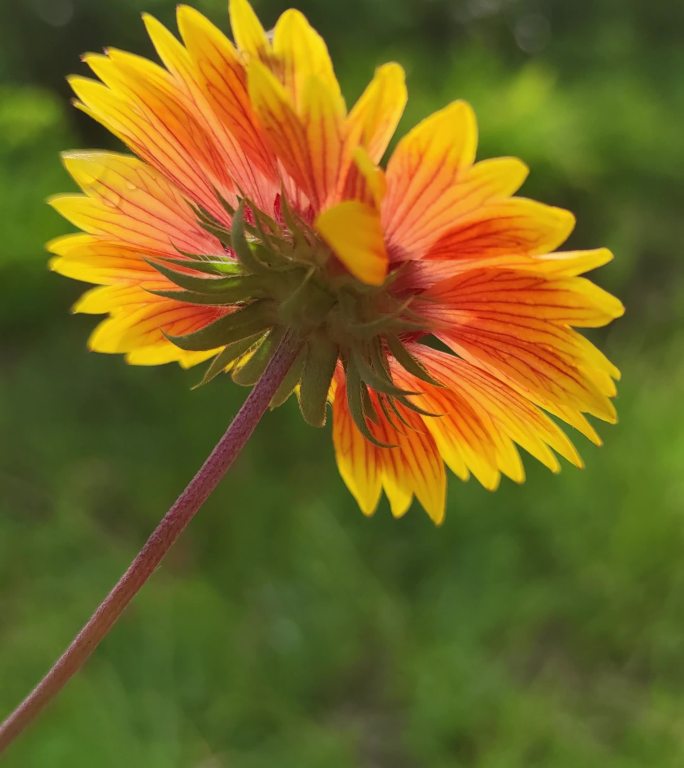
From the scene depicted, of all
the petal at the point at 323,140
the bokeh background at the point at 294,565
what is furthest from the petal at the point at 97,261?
the bokeh background at the point at 294,565

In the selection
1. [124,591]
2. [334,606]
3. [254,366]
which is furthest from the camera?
[334,606]

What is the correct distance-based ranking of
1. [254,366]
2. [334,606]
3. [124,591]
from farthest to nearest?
[334,606] → [254,366] → [124,591]

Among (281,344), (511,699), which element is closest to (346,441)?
(281,344)


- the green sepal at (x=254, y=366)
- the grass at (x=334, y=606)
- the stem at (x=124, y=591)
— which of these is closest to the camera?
the stem at (x=124, y=591)

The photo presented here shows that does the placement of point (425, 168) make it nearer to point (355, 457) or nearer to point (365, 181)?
point (365, 181)

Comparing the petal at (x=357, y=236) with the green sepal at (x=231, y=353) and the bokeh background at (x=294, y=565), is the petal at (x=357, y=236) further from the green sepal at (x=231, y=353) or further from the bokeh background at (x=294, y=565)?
the bokeh background at (x=294, y=565)

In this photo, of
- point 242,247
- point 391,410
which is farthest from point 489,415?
point 242,247

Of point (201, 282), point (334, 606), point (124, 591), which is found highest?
point (201, 282)

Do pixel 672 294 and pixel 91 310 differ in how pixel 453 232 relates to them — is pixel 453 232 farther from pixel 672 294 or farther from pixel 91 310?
pixel 672 294
